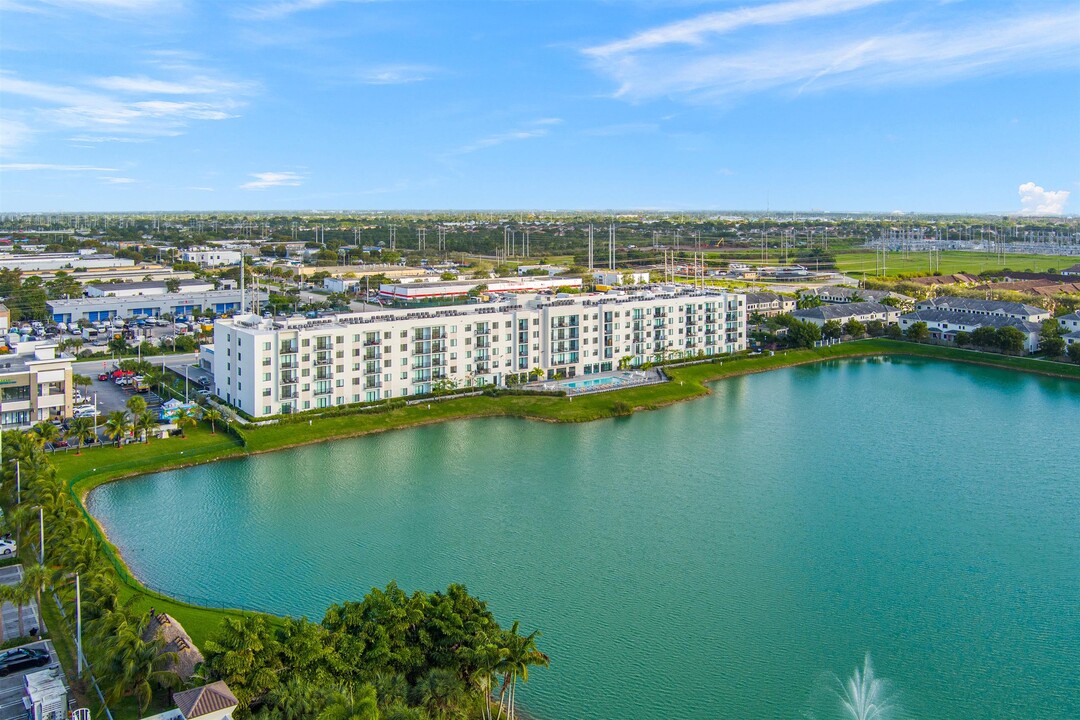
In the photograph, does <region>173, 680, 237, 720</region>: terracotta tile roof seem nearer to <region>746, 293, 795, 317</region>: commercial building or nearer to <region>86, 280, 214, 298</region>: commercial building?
<region>746, 293, 795, 317</region>: commercial building

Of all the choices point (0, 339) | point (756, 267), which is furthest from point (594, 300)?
point (756, 267)

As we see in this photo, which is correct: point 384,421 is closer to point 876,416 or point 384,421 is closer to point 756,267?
point 876,416

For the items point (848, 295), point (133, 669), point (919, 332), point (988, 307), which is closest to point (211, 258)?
point (848, 295)

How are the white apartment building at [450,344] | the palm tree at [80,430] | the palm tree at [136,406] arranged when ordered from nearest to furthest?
the palm tree at [80,430] < the palm tree at [136,406] < the white apartment building at [450,344]

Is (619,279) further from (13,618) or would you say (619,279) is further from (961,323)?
(13,618)

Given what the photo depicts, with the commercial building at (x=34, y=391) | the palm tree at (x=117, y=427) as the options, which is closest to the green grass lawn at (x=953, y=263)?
the palm tree at (x=117, y=427)

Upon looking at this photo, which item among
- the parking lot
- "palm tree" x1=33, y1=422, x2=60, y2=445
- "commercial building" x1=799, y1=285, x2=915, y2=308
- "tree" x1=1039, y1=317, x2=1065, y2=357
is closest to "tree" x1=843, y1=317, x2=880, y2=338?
"commercial building" x1=799, y1=285, x2=915, y2=308

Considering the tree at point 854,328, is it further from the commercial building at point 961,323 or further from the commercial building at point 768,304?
the commercial building at point 768,304
